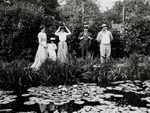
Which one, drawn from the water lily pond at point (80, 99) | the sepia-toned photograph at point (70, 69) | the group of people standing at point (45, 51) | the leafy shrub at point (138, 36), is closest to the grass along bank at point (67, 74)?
the sepia-toned photograph at point (70, 69)

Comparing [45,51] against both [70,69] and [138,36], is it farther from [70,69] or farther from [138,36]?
[138,36]

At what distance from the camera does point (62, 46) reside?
1184 cm

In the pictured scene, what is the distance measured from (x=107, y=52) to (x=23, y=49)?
4.34 meters

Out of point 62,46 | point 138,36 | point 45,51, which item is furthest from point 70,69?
point 138,36

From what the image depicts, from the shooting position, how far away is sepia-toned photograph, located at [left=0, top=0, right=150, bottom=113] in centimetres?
650

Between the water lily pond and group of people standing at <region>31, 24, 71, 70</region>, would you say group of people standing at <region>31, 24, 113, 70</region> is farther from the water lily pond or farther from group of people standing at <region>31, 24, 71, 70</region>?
the water lily pond

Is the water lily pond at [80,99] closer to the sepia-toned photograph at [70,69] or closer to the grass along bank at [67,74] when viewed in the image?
the sepia-toned photograph at [70,69]

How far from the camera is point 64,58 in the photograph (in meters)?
11.8

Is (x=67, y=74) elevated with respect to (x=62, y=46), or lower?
lower

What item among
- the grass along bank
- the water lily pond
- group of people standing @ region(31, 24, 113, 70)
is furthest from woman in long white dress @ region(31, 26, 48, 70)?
the water lily pond

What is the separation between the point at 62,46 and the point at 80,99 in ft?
17.2

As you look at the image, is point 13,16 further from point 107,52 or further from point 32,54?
point 107,52

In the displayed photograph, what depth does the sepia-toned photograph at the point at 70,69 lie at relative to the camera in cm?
650

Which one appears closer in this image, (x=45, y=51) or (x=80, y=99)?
(x=80, y=99)
